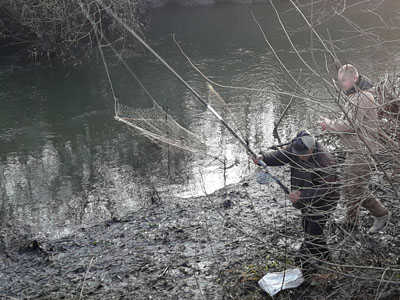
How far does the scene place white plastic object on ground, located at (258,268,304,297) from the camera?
4297mm

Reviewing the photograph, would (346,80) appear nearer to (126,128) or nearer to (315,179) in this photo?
(315,179)

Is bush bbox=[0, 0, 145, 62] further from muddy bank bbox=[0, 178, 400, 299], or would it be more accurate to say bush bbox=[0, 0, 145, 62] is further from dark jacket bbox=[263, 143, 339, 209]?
dark jacket bbox=[263, 143, 339, 209]

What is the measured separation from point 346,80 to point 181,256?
2336mm

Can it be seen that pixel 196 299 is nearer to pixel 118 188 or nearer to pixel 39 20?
pixel 118 188

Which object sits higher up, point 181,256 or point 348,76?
point 348,76

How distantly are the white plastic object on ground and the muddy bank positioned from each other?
81 millimetres

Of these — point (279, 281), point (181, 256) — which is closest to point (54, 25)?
point (181, 256)

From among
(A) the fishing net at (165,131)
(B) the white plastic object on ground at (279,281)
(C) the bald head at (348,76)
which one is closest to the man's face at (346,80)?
(C) the bald head at (348,76)

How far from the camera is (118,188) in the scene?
25.1ft

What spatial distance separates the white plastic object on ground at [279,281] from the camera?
4.30 m

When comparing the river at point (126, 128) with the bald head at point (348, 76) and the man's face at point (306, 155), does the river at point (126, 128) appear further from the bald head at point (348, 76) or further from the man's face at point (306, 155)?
the man's face at point (306, 155)

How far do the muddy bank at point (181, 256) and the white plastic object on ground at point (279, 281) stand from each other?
0.27ft

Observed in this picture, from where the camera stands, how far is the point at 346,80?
14.8 ft

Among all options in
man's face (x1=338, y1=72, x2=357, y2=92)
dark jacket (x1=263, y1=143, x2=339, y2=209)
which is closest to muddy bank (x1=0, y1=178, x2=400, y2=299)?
dark jacket (x1=263, y1=143, x2=339, y2=209)
